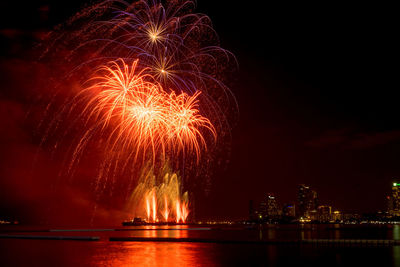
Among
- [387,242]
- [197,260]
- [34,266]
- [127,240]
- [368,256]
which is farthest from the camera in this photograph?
[127,240]

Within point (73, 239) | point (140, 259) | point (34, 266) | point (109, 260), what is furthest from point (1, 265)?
point (73, 239)

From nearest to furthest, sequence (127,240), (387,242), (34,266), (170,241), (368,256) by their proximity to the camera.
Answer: (34,266) → (368,256) → (387,242) → (170,241) → (127,240)

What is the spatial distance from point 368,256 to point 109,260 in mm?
19481

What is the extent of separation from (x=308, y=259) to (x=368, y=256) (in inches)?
238

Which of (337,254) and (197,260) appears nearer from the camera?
(197,260)

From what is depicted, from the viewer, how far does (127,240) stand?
53.3 m

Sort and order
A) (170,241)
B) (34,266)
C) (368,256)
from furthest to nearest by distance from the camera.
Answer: (170,241), (368,256), (34,266)

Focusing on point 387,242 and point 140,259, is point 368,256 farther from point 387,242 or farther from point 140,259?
point 140,259

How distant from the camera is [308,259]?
30.1 meters

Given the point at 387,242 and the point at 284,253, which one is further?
the point at 387,242

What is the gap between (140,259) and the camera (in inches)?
1187

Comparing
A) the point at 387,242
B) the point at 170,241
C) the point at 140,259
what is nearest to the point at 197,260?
the point at 140,259

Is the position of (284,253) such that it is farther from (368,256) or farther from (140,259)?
(140,259)

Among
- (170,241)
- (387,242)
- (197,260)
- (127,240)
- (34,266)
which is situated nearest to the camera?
(34,266)
